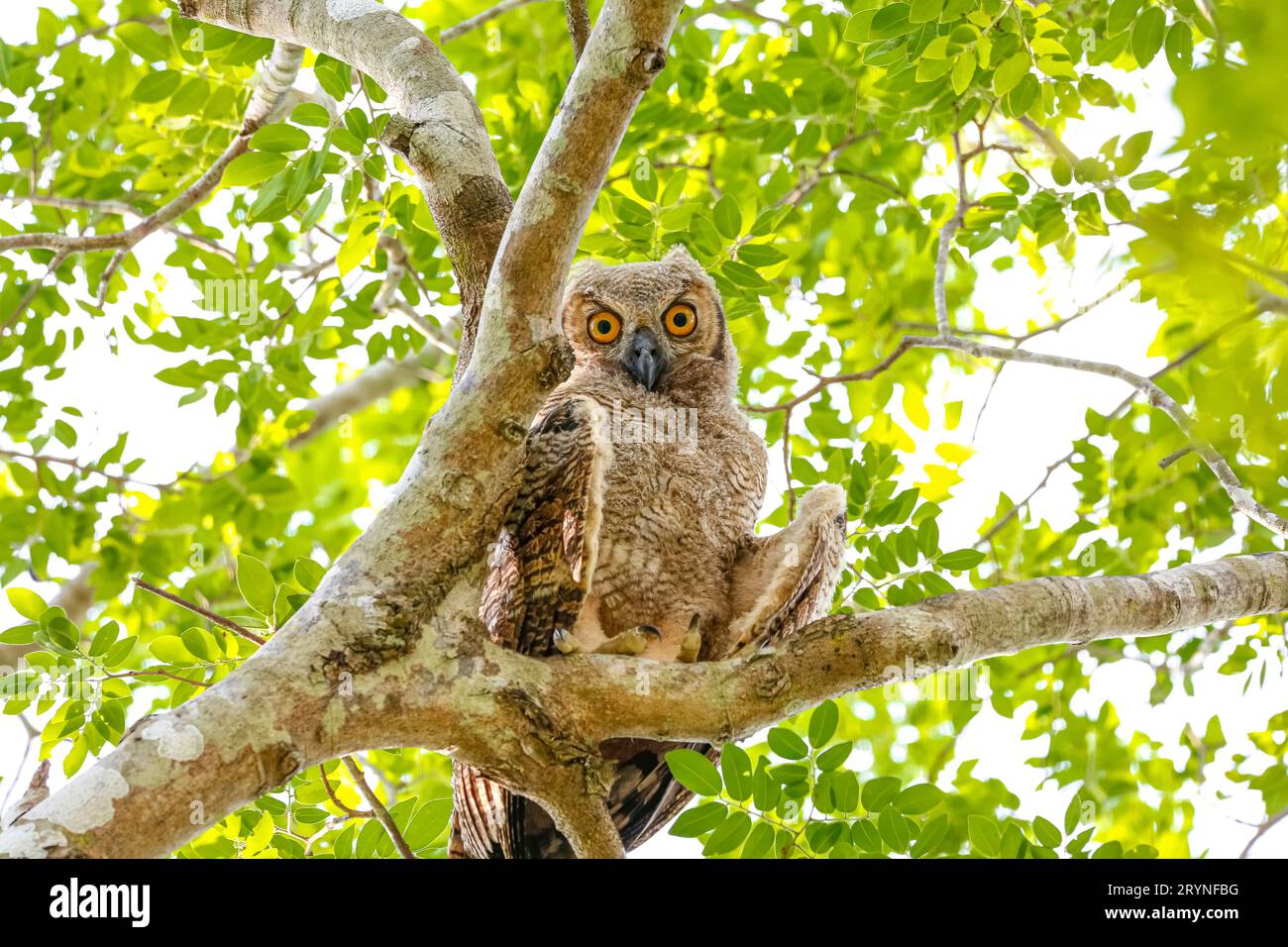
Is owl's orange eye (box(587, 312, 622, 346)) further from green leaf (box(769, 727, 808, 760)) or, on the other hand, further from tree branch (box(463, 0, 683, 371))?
green leaf (box(769, 727, 808, 760))

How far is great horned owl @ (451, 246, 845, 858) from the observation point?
11.8ft

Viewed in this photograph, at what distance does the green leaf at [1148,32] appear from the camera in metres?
4.07

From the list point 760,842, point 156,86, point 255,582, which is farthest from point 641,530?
point 156,86

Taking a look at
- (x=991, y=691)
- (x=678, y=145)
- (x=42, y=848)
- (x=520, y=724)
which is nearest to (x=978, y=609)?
(x=520, y=724)

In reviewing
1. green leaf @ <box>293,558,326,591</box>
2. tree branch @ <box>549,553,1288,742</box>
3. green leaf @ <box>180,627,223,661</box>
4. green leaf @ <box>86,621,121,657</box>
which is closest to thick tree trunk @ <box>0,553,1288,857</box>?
tree branch @ <box>549,553,1288,742</box>

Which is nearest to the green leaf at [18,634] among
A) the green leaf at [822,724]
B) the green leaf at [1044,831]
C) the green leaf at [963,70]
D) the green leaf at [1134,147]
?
the green leaf at [822,724]

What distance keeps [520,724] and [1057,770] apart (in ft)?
15.4

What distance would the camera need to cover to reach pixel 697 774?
120 inches

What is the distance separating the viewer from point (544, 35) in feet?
23.3

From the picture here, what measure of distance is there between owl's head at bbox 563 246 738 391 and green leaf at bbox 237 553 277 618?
189 cm

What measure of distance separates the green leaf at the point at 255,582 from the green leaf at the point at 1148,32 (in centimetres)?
376

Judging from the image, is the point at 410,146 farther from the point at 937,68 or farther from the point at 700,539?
the point at 937,68

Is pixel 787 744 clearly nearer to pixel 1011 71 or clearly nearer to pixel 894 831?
pixel 894 831
